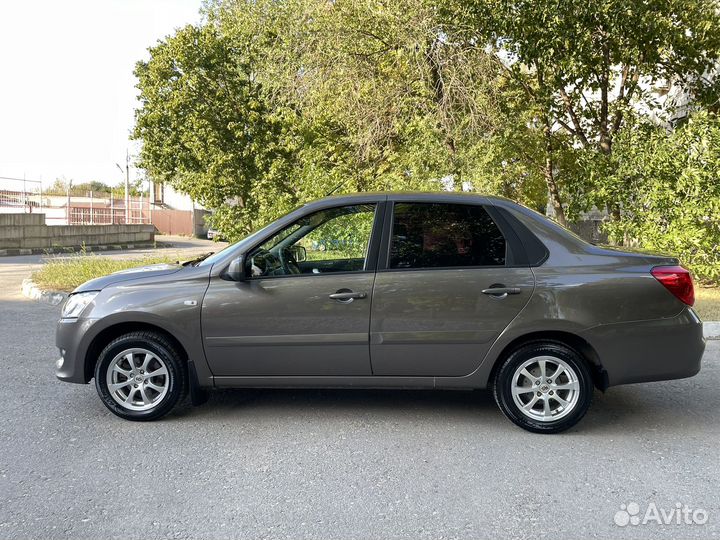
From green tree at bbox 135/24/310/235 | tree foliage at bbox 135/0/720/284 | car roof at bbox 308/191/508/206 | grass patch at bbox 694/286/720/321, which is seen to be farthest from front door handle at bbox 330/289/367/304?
green tree at bbox 135/24/310/235

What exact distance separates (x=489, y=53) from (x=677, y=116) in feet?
14.2

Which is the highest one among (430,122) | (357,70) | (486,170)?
(357,70)

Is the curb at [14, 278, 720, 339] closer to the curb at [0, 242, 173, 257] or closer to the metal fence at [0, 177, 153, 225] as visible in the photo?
the curb at [0, 242, 173, 257]

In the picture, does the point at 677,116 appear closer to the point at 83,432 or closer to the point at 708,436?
the point at 708,436

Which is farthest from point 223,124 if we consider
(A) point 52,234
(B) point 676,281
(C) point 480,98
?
(B) point 676,281

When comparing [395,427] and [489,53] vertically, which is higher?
[489,53]

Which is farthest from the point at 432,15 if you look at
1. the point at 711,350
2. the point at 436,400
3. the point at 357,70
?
the point at 436,400

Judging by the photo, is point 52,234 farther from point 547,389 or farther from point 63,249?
point 547,389

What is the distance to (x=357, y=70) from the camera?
39.9ft

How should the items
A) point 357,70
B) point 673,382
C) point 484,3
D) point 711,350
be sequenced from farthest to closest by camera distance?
point 357,70 → point 484,3 → point 711,350 → point 673,382

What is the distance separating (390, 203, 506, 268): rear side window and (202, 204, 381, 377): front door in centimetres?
21

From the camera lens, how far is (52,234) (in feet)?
76.7

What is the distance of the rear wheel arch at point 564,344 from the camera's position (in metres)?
4.23

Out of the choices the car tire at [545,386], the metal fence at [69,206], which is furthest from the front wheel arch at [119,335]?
the metal fence at [69,206]
